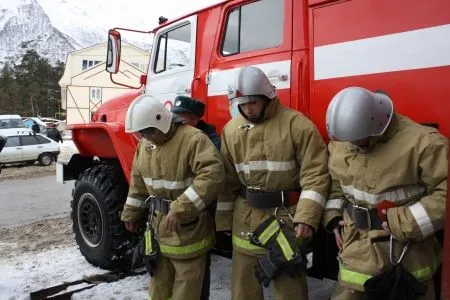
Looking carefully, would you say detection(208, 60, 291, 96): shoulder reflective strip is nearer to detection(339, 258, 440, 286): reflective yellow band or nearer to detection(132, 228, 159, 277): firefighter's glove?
detection(132, 228, 159, 277): firefighter's glove

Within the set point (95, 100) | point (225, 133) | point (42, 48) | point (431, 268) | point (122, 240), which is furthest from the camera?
point (42, 48)

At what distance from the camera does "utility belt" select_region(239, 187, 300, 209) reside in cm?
278

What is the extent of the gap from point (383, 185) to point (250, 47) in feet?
5.58

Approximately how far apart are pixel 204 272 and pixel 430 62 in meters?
1.90

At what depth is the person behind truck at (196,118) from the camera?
329 cm

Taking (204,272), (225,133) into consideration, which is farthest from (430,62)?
(204,272)

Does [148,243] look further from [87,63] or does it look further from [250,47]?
[87,63]

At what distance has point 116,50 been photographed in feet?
15.0

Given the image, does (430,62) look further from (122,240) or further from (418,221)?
(122,240)

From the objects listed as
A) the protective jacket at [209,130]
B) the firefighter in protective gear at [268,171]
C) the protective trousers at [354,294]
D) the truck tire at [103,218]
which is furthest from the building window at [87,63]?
the protective trousers at [354,294]

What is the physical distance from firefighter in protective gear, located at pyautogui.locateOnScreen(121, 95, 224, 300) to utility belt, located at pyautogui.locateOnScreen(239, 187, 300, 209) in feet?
0.72

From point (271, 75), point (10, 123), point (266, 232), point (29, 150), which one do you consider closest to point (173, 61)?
point (271, 75)

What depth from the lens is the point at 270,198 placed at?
9.12 ft

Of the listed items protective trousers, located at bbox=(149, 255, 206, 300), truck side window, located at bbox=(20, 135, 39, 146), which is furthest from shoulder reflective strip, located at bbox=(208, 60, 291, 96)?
truck side window, located at bbox=(20, 135, 39, 146)
